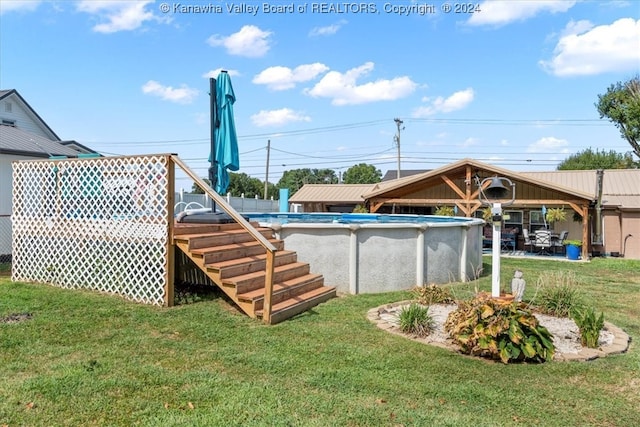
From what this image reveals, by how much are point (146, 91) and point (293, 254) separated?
18356 millimetres

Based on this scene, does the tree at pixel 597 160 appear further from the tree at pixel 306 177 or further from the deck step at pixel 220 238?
the deck step at pixel 220 238

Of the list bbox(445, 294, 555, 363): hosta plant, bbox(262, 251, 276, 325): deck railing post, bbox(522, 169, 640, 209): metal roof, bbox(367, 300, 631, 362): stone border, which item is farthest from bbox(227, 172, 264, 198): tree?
bbox(445, 294, 555, 363): hosta plant

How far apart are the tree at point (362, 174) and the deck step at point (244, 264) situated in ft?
206

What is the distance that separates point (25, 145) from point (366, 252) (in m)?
9.70

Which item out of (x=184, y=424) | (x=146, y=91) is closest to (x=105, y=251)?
(x=184, y=424)

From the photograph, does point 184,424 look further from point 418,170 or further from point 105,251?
point 418,170

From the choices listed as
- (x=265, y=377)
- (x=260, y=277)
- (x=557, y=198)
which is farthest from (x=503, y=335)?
(x=557, y=198)

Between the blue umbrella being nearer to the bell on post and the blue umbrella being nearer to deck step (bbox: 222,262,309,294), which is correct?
deck step (bbox: 222,262,309,294)

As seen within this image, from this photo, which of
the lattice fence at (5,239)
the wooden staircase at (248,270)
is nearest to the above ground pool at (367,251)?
the wooden staircase at (248,270)

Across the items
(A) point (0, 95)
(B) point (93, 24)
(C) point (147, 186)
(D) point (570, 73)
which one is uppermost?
(D) point (570, 73)

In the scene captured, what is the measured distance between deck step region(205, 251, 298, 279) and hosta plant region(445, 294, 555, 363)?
295cm

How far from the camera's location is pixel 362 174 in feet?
230

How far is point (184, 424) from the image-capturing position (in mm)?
2738

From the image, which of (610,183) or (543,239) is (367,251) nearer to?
(543,239)
